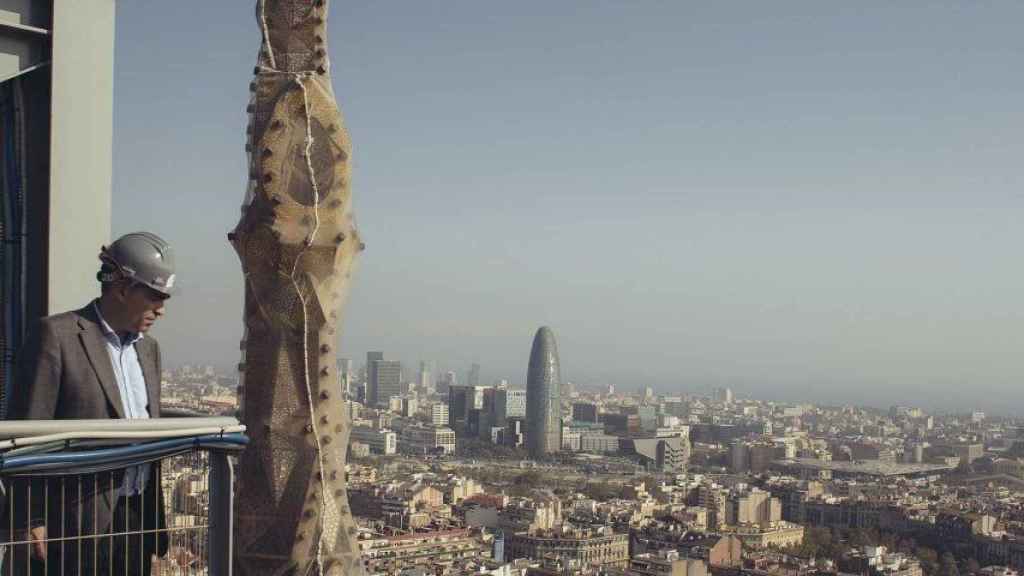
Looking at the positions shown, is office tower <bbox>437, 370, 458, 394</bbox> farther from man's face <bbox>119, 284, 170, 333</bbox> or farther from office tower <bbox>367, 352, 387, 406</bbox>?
man's face <bbox>119, 284, 170, 333</bbox>

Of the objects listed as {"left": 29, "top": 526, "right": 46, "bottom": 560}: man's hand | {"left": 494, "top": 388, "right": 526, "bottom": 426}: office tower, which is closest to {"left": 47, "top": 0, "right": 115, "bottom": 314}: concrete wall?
{"left": 29, "top": 526, "right": 46, "bottom": 560}: man's hand

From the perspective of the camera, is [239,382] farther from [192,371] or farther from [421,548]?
[192,371]

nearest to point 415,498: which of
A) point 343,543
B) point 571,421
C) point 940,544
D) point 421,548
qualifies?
point 421,548

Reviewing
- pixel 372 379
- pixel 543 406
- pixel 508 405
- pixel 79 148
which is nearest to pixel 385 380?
pixel 372 379

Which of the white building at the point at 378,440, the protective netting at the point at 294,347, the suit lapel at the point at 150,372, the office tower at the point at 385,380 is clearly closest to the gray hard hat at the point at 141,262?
the suit lapel at the point at 150,372

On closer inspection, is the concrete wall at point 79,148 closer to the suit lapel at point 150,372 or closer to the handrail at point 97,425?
the suit lapel at point 150,372

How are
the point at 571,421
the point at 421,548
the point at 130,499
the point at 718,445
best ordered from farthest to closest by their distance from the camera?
the point at 571,421
the point at 718,445
the point at 421,548
the point at 130,499

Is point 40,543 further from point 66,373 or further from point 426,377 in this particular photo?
point 426,377
